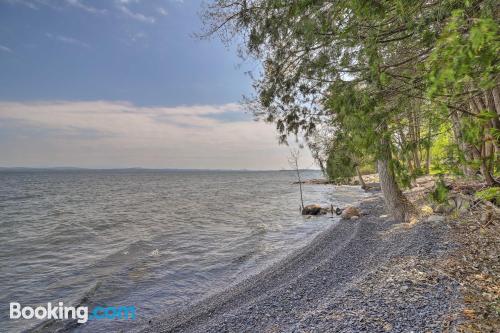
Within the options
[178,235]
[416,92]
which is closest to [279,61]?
[416,92]

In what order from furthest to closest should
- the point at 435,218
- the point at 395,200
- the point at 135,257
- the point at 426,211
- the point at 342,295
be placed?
the point at 395,200 → the point at 135,257 → the point at 426,211 → the point at 435,218 → the point at 342,295

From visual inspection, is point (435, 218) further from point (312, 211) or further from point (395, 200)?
point (312, 211)

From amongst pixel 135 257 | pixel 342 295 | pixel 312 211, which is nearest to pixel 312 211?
pixel 312 211

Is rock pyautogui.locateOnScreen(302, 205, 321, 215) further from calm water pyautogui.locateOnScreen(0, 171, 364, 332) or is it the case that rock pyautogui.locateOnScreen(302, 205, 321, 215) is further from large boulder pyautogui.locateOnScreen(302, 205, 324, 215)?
calm water pyautogui.locateOnScreen(0, 171, 364, 332)

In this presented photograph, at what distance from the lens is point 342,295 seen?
5.78 metres

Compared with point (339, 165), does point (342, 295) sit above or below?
below

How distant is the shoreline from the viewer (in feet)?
15.2

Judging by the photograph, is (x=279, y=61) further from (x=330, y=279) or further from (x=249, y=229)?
(x=249, y=229)

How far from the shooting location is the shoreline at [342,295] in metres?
4.63

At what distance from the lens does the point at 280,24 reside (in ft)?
16.3

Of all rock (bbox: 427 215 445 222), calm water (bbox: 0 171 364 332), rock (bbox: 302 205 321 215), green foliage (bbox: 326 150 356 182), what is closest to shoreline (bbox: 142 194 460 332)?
rock (bbox: 427 215 445 222)

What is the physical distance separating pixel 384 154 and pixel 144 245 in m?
13.7

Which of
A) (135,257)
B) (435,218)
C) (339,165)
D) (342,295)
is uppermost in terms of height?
(339,165)

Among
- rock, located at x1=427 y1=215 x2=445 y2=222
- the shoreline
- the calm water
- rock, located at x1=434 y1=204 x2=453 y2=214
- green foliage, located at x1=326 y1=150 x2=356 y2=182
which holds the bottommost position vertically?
the calm water
